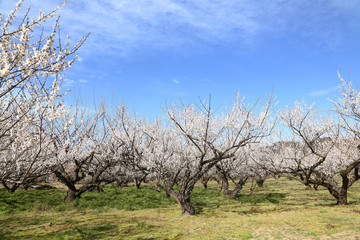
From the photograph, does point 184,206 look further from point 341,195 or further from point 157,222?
point 341,195

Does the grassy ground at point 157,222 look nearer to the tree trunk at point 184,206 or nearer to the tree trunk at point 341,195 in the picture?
the tree trunk at point 184,206

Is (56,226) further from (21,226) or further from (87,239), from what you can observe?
(87,239)

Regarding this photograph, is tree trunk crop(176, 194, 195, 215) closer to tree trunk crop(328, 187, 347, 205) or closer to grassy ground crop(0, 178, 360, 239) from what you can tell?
grassy ground crop(0, 178, 360, 239)

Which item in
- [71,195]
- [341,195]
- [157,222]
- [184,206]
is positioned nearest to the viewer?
[157,222]

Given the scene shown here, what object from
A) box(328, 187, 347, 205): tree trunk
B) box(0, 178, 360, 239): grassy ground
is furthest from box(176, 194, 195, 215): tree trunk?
box(328, 187, 347, 205): tree trunk

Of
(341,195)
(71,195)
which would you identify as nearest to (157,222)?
(71,195)

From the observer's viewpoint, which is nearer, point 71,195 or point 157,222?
point 157,222

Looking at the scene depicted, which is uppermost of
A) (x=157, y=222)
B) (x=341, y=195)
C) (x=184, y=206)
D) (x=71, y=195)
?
(x=71, y=195)

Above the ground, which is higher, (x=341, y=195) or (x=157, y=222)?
(x=341, y=195)

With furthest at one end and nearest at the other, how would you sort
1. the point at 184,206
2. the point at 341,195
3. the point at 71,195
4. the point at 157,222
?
the point at 71,195 → the point at 341,195 → the point at 184,206 → the point at 157,222

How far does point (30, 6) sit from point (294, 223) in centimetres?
1208

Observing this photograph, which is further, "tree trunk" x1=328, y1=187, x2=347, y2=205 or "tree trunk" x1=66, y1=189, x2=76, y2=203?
"tree trunk" x1=66, y1=189, x2=76, y2=203

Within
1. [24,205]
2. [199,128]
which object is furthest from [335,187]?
[24,205]

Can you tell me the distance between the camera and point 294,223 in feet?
35.3
